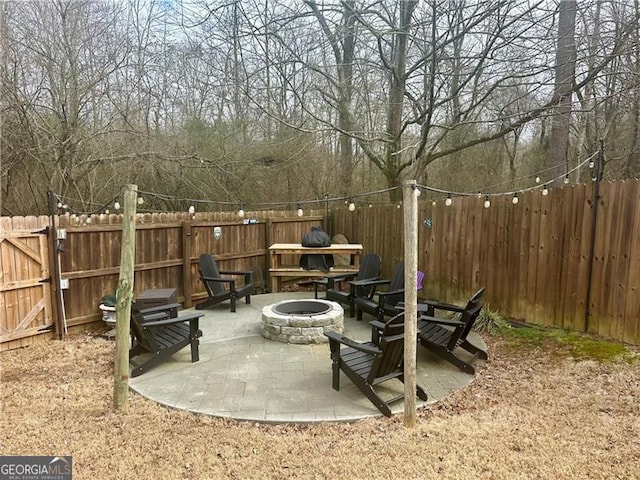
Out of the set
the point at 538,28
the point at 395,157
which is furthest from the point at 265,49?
the point at 538,28

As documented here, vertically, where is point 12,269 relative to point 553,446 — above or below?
above

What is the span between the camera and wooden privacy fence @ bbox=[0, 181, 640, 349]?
14.4ft

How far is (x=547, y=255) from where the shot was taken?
498cm

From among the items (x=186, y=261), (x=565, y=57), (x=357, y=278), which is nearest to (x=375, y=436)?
(x=357, y=278)

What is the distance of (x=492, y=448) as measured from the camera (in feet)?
8.66

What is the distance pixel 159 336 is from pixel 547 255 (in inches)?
192

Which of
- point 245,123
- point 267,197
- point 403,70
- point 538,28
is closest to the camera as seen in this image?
point 538,28

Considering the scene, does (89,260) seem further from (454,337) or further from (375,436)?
(454,337)

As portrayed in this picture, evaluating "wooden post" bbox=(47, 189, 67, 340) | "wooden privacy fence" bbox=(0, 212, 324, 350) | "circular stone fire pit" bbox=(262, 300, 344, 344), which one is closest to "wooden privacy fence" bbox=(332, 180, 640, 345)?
"circular stone fire pit" bbox=(262, 300, 344, 344)

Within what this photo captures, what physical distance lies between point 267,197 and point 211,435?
7.43 m

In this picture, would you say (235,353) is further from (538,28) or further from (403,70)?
(538,28)

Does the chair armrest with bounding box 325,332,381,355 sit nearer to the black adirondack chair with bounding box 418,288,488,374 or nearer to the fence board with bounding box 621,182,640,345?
the black adirondack chair with bounding box 418,288,488,374

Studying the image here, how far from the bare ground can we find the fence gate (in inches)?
46.7
